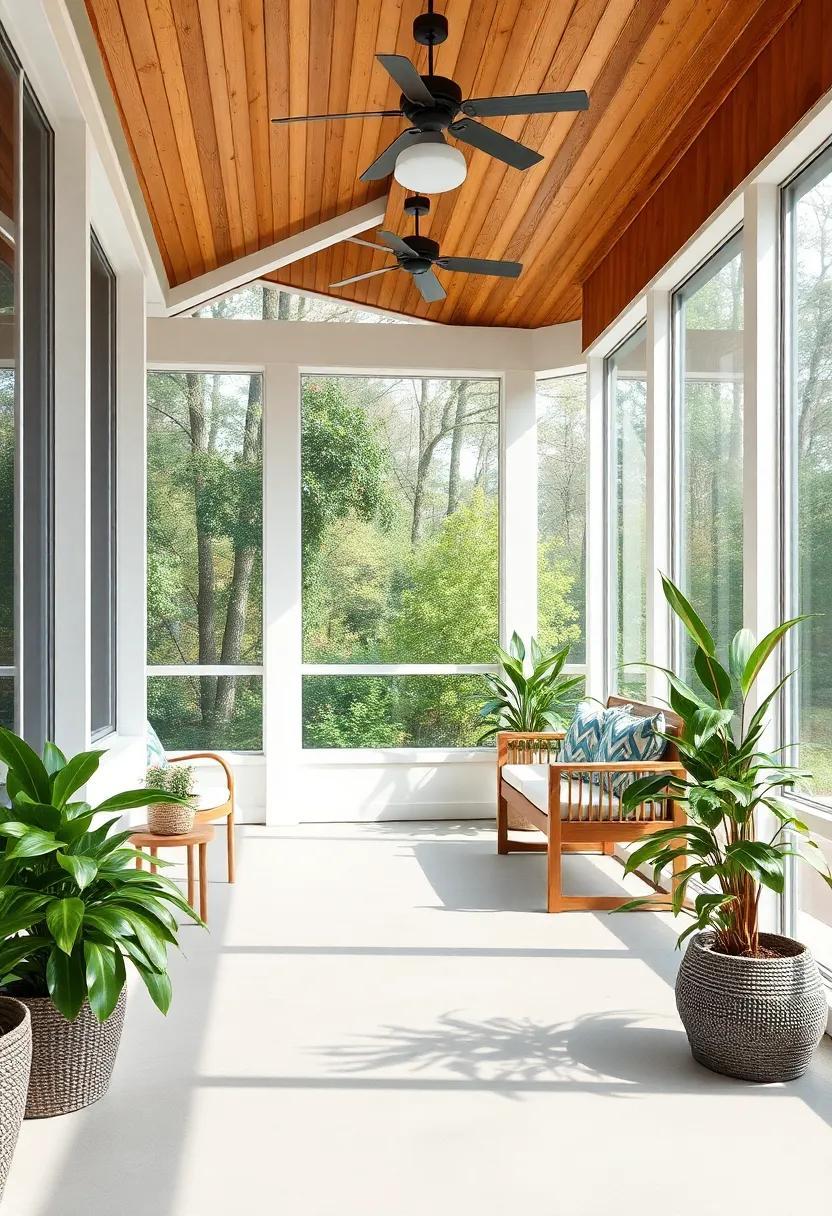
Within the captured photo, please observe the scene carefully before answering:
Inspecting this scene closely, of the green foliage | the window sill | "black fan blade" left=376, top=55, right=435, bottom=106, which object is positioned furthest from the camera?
the window sill

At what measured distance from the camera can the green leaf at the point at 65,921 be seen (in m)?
2.31

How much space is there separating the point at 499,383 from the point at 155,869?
406 cm

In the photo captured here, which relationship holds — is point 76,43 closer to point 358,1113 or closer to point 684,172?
point 684,172

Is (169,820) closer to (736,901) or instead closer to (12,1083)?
(12,1083)

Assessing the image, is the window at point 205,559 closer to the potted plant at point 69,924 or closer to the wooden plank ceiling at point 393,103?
the wooden plank ceiling at point 393,103

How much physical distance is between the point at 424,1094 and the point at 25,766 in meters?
1.39

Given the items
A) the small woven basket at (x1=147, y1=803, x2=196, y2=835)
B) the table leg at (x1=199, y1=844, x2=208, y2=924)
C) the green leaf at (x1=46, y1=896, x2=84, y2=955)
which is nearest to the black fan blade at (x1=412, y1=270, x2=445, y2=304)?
the small woven basket at (x1=147, y1=803, x2=196, y2=835)

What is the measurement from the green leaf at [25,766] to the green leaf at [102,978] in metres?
0.44

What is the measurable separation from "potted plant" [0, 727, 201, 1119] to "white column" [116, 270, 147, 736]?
2516mm

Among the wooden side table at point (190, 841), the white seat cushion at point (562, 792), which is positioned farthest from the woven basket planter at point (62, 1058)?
the white seat cushion at point (562, 792)

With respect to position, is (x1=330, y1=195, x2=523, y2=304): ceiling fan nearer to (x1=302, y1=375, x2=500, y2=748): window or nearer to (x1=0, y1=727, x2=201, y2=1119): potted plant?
(x1=302, y1=375, x2=500, y2=748): window

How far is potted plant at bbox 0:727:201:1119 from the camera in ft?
7.95

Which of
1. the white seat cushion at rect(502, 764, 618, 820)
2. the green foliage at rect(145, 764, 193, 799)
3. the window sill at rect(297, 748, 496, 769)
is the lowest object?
the window sill at rect(297, 748, 496, 769)

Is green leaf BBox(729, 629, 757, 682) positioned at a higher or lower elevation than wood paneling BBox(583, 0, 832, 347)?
lower
